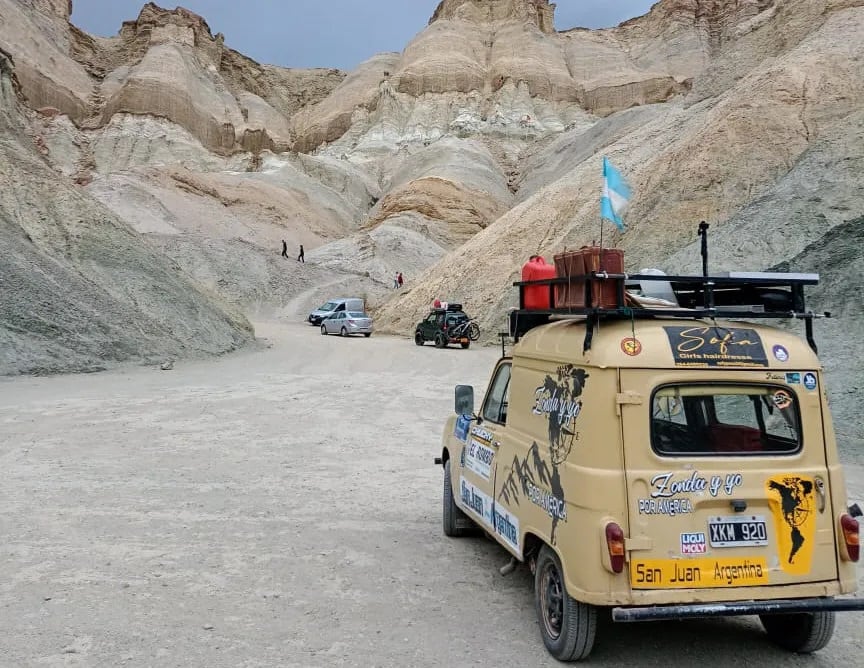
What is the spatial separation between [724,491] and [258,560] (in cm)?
362

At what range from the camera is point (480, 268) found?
112 feet

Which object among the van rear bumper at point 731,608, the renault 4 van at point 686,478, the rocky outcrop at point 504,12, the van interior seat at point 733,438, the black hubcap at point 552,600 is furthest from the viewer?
the rocky outcrop at point 504,12

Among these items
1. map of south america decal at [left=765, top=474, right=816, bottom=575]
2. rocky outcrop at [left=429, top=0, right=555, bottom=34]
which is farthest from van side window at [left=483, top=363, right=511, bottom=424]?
rocky outcrop at [left=429, top=0, right=555, bottom=34]

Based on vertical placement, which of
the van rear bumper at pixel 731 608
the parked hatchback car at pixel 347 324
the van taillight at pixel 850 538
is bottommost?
the van rear bumper at pixel 731 608

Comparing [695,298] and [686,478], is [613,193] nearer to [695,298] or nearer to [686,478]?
[695,298]

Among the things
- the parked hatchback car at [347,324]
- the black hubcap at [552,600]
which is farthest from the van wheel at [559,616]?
the parked hatchback car at [347,324]

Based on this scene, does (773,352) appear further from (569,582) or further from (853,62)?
(853,62)

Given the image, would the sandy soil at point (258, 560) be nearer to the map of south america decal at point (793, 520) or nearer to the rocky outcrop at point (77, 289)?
the map of south america decal at point (793, 520)

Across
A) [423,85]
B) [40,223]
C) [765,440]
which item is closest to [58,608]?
[765,440]

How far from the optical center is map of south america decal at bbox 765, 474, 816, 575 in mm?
3787

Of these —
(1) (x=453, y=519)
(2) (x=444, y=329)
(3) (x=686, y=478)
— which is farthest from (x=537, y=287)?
(2) (x=444, y=329)

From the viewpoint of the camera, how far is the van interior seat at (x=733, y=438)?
3982 millimetres

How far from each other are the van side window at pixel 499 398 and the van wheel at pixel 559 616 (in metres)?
1.20

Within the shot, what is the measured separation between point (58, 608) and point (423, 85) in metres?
101
